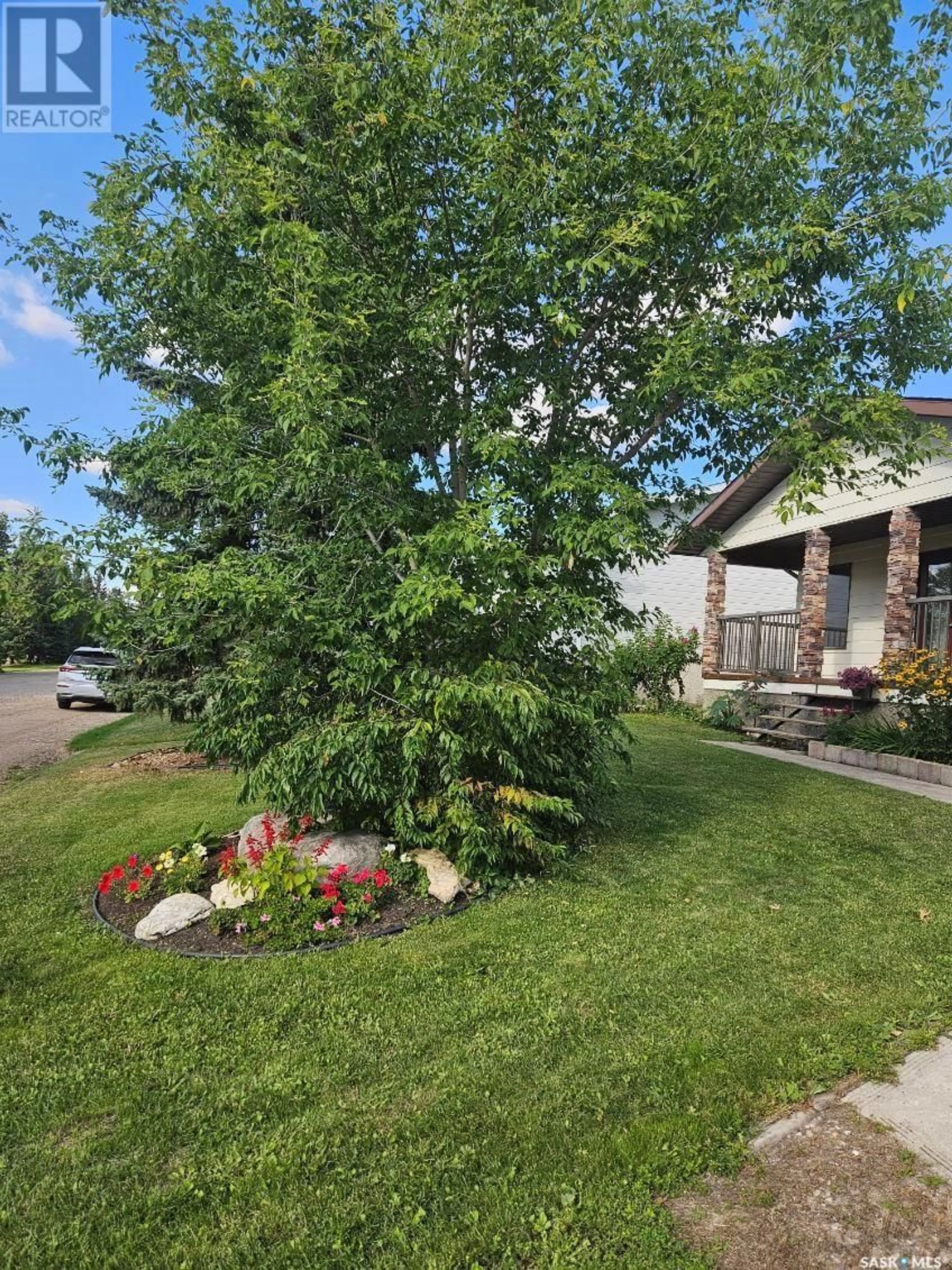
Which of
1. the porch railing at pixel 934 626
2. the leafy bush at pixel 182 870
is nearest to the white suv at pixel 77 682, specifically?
the leafy bush at pixel 182 870

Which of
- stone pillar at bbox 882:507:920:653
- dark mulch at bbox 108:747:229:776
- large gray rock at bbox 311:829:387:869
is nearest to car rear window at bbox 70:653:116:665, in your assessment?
dark mulch at bbox 108:747:229:776

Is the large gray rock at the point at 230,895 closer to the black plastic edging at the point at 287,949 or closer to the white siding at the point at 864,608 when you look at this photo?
the black plastic edging at the point at 287,949

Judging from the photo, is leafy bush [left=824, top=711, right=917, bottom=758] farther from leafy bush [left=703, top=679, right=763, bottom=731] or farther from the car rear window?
the car rear window

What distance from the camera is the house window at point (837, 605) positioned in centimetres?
1348

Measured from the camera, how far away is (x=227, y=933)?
3.99 metres

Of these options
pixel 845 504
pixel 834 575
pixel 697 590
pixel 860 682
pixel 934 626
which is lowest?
pixel 860 682

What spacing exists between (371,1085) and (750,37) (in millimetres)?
5728

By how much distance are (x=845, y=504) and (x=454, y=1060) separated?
1078 centimetres

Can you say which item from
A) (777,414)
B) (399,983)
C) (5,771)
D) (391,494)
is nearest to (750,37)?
(777,414)

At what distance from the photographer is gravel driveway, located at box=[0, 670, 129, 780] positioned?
1122 centimetres

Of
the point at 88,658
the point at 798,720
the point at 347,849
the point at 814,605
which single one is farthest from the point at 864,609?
the point at 88,658

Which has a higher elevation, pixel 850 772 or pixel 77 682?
pixel 850 772

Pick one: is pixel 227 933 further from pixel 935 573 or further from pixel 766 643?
pixel 935 573

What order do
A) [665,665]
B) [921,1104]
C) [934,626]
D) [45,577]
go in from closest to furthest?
[921,1104] → [45,577] → [934,626] → [665,665]
